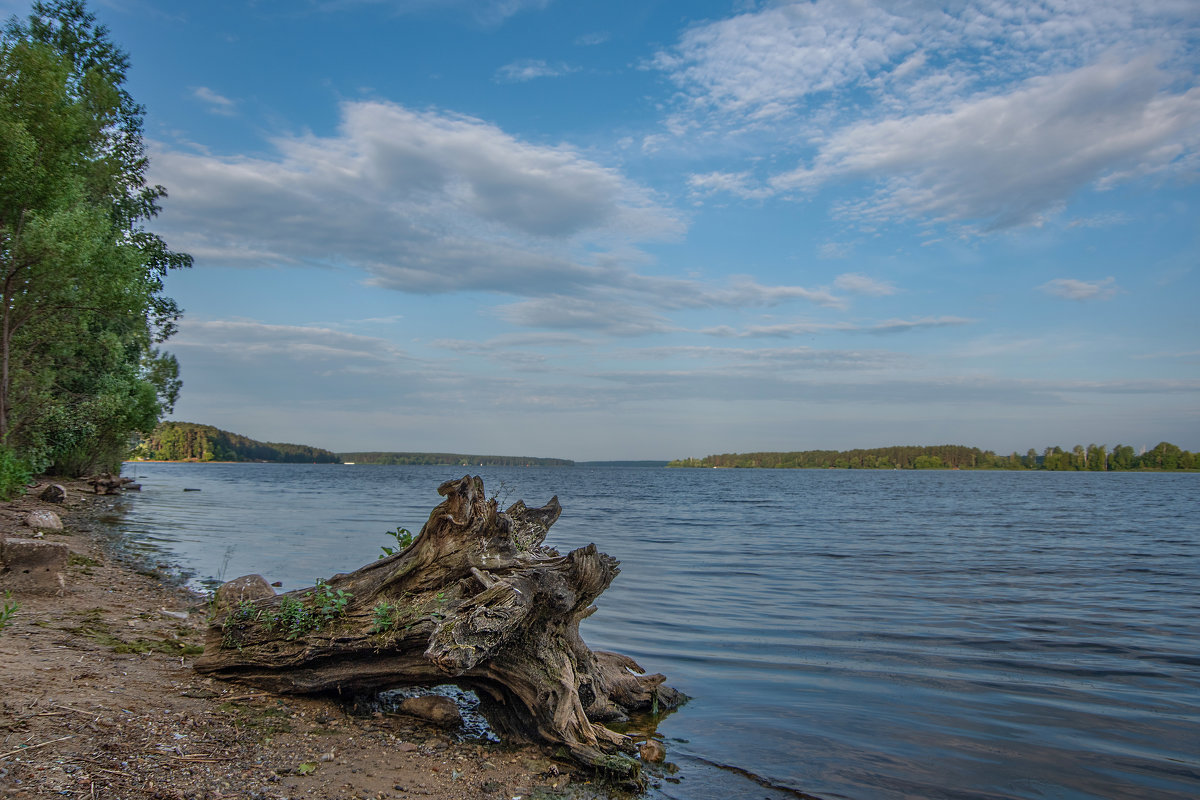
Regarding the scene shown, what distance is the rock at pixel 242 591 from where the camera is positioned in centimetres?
744

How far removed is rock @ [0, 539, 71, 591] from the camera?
29.8 ft

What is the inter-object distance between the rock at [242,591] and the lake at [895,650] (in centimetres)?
280

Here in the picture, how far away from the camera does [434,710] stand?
6465mm

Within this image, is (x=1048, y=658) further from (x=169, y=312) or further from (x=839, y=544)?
(x=169, y=312)

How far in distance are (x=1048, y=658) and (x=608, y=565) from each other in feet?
25.3

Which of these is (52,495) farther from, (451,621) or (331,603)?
(451,621)

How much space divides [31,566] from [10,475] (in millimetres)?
13502

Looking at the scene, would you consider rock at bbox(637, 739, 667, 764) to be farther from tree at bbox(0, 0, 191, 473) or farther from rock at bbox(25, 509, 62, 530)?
tree at bbox(0, 0, 191, 473)

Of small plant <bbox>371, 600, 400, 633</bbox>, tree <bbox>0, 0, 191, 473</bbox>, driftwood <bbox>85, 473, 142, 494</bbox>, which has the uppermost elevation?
tree <bbox>0, 0, 191, 473</bbox>

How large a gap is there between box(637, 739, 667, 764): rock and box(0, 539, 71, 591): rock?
7975 mm

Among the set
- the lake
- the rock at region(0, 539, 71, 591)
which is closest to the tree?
the lake

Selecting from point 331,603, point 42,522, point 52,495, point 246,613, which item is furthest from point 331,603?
point 52,495

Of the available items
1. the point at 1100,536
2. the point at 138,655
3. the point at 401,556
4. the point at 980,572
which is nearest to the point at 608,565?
the point at 401,556

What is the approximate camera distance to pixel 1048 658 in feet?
34.2
